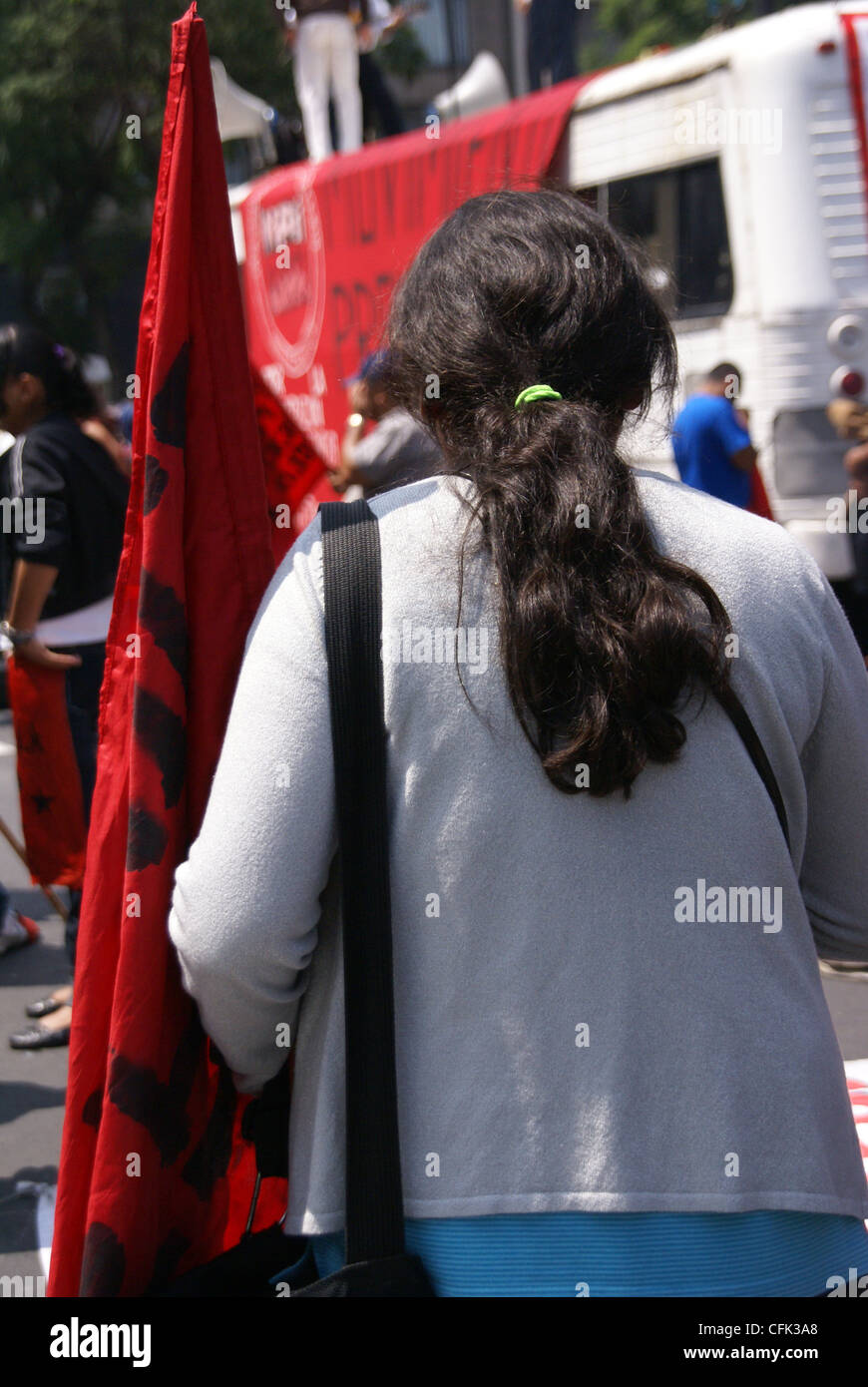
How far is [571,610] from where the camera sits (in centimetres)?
129

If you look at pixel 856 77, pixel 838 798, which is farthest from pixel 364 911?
pixel 856 77

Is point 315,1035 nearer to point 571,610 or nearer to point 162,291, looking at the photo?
point 571,610

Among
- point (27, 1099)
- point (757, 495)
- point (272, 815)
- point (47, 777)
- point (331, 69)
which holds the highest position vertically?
point (331, 69)

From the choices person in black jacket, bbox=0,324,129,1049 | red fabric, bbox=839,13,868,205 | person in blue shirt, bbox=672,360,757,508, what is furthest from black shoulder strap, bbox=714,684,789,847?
red fabric, bbox=839,13,868,205

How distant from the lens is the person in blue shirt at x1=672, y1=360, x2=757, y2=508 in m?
5.97

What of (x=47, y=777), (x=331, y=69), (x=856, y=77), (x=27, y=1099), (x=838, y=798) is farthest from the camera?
(x=331, y=69)

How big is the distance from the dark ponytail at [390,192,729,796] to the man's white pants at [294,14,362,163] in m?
12.5

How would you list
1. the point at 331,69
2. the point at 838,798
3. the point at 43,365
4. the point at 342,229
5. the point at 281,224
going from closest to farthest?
the point at 838,798
the point at 43,365
the point at 342,229
the point at 281,224
the point at 331,69

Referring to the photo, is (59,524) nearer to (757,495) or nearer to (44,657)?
(44,657)

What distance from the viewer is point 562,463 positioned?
134 centimetres

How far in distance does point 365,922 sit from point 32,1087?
3076 millimetres

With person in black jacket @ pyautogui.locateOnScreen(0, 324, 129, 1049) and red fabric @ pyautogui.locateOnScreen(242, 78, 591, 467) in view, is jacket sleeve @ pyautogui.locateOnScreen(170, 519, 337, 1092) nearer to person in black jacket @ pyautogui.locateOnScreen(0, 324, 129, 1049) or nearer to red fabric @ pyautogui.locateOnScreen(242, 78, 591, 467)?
person in black jacket @ pyautogui.locateOnScreen(0, 324, 129, 1049)
